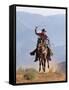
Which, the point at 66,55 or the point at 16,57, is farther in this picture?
the point at 66,55

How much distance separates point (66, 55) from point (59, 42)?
0.09 m

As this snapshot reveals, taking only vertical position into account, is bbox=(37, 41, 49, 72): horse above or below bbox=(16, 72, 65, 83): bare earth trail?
above

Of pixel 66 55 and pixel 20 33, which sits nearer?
pixel 20 33

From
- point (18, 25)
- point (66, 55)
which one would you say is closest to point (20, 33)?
point (18, 25)

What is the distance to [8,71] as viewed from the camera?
1.66 m

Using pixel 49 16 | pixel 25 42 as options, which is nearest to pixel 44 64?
pixel 25 42

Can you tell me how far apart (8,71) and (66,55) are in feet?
1.17

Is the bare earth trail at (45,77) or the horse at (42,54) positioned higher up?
the horse at (42,54)

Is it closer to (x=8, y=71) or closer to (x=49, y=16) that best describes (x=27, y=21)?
(x=49, y=16)

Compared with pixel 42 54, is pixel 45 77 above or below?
below

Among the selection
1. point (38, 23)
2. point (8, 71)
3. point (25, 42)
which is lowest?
point (8, 71)

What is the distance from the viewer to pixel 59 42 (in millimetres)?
1751

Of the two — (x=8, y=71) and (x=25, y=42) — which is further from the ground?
(x=25, y=42)
